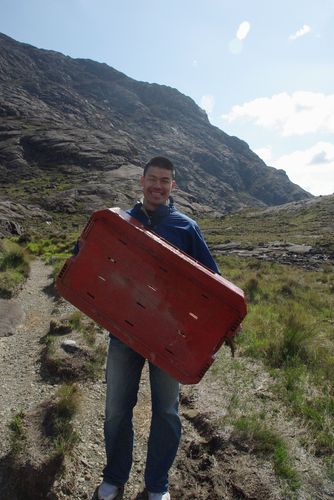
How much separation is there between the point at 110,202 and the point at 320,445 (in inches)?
2698

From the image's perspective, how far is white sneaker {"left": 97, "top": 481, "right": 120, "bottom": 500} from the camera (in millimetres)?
3580

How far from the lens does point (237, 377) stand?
243 inches

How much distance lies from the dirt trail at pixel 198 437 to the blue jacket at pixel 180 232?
6.64ft

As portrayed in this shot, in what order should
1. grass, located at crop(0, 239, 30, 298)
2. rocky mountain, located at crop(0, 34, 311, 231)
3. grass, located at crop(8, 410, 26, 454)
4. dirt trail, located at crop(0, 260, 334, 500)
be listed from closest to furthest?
dirt trail, located at crop(0, 260, 334, 500) < grass, located at crop(8, 410, 26, 454) < grass, located at crop(0, 239, 30, 298) < rocky mountain, located at crop(0, 34, 311, 231)

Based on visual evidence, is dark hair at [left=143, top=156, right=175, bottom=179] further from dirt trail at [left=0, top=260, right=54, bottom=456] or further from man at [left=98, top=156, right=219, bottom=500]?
dirt trail at [left=0, top=260, right=54, bottom=456]

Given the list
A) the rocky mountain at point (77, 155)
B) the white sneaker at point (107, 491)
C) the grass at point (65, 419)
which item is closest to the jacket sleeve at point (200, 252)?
the white sneaker at point (107, 491)

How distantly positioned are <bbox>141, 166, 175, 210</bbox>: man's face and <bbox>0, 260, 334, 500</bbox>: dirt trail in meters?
2.61

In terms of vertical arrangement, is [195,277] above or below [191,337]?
above

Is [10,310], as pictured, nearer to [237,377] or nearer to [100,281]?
[237,377]

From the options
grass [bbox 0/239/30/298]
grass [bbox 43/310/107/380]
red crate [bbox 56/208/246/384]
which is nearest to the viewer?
red crate [bbox 56/208/246/384]

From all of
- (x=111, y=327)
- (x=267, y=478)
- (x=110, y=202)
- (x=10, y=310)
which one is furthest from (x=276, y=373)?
(x=110, y=202)

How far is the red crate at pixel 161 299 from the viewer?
309 cm

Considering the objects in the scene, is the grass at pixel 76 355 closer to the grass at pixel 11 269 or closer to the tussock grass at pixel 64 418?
the tussock grass at pixel 64 418

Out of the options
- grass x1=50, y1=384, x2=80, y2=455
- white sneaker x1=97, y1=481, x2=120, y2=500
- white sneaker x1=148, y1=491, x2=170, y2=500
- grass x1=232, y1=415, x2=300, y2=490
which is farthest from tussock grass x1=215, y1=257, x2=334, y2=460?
grass x1=50, y1=384, x2=80, y2=455
